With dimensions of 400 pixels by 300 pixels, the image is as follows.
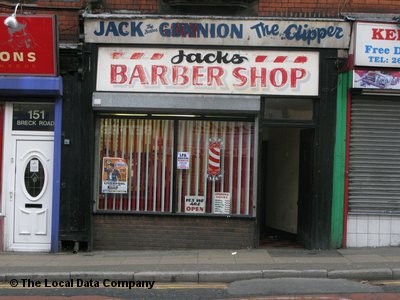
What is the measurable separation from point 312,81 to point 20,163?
6.33 m

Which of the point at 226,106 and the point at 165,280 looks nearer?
the point at 165,280

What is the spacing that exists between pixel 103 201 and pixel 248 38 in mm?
4542

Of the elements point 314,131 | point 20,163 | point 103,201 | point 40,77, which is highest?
point 40,77

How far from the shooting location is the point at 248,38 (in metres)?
10.4

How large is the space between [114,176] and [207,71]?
9.64 ft

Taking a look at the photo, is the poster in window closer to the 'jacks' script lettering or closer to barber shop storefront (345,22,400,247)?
the 'jacks' script lettering

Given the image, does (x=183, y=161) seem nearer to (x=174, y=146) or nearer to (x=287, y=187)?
(x=174, y=146)

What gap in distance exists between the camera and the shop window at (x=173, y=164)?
10.7 meters

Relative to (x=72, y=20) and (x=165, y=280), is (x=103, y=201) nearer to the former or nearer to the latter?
(x=165, y=280)

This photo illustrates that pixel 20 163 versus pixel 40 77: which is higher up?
pixel 40 77

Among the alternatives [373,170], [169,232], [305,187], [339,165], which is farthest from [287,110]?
[169,232]

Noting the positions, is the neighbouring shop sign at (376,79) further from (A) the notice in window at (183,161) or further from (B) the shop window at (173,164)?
(A) the notice in window at (183,161)

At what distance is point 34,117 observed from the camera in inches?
421

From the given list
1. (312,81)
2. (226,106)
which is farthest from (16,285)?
(312,81)
